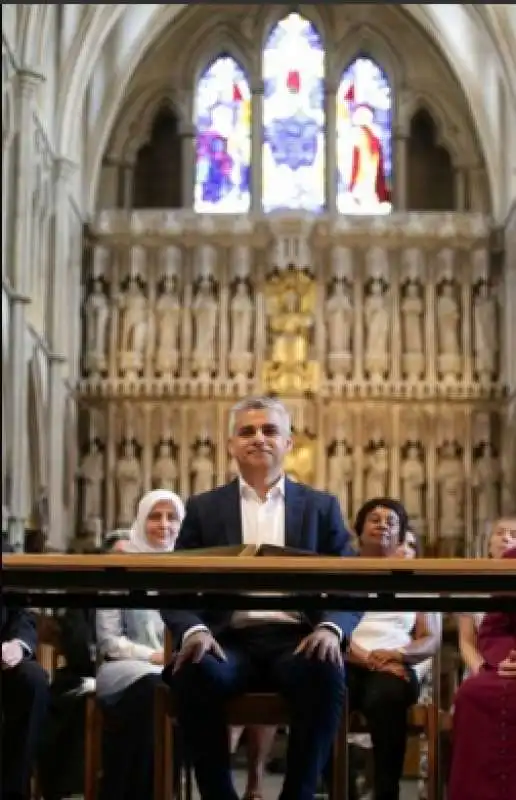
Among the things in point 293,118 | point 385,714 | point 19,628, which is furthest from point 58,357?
point 385,714

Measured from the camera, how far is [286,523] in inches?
216

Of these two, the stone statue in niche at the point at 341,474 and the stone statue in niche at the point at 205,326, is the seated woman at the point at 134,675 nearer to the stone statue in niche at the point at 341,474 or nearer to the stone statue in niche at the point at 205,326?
the stone statue in niche at the point at 341,474

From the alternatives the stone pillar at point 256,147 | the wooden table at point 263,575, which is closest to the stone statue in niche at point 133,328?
the stone pillar at point 256,147

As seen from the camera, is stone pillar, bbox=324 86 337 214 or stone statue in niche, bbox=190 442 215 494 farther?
stone pillar, bbox=324 86 337 214

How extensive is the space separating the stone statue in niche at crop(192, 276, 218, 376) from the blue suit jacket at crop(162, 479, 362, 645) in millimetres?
16909

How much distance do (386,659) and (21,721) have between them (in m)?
1.54

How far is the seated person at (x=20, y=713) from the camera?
218 inches

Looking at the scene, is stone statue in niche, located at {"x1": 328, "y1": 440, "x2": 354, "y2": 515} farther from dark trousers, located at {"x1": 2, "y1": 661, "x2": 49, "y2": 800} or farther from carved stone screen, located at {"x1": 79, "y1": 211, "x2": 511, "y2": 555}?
dark trousers, located at {"x1": 2, "y1": 661, "x2": 49, "y2": 800}

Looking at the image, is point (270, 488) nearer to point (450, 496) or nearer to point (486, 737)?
point (486, 737)

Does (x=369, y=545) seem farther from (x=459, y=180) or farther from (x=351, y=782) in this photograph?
(x=459, y=180)

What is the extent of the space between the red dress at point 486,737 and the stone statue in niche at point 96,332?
17117 mm

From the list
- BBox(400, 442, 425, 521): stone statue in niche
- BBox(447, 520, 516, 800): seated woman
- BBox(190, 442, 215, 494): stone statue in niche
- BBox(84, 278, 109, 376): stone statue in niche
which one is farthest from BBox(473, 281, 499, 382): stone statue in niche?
BBox(447, 520, 516, 800): seated woman

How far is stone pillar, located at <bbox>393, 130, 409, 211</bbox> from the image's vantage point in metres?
23.8

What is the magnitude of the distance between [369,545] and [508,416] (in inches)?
624
